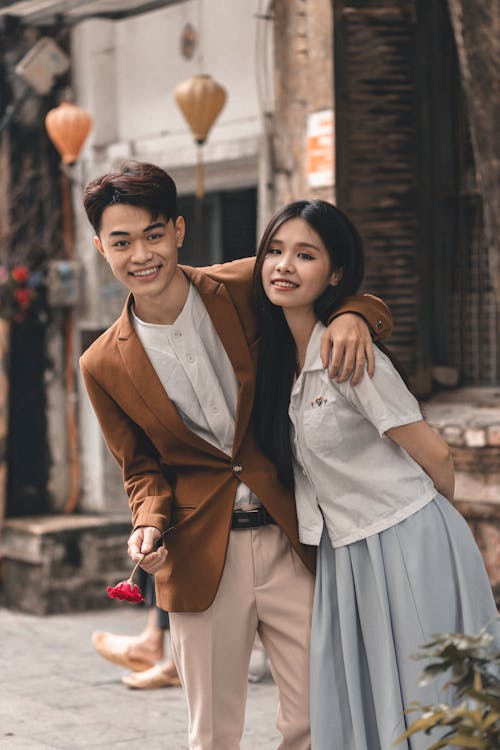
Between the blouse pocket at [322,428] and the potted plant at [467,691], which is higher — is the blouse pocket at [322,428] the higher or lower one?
the higher one

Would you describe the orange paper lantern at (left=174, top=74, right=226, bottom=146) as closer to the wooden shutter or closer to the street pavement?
the wooden shutter

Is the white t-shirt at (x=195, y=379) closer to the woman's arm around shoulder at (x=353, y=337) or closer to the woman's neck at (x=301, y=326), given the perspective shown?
the woman's neck at (x=301, y=326)

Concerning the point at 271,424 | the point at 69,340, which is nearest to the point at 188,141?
the point at 69,340

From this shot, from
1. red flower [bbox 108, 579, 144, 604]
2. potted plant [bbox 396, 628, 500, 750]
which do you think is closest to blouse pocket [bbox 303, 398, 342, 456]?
red flower [bbox 108, 579, 144, 604]

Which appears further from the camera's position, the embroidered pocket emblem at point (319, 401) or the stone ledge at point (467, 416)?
the stone ledge at point (467, 416)

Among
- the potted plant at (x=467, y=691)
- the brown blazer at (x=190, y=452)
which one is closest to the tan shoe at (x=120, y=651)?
the brown blazer at (x=190, y=452)

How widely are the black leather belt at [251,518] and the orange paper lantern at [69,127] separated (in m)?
4.91

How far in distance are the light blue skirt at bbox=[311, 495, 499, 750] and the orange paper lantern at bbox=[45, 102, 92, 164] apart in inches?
201

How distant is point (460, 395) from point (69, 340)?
307cm

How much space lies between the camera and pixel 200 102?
285 inches

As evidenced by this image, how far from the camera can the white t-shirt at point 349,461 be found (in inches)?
138

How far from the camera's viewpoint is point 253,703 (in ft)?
19.7

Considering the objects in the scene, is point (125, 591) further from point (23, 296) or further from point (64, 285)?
point (64, 285)

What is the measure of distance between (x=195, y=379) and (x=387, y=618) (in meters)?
0.80
